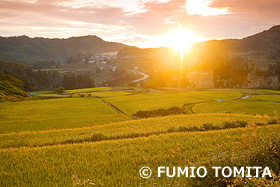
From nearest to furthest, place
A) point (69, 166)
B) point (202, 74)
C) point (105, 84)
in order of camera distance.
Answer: point (69, 166), point (202, 74), point (105, 84)

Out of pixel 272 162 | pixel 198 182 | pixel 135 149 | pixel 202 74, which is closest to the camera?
pixel 198 182

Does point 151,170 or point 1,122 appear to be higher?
point 151,170

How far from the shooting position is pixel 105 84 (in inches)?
5969

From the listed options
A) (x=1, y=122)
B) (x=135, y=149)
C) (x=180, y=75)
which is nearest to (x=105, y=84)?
(x=180, y=75)

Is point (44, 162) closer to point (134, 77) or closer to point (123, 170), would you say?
point (123, 170)

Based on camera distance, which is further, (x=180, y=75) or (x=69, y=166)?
(x=180, y=75)

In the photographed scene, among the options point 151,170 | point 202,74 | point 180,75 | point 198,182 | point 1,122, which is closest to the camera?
point 198,182

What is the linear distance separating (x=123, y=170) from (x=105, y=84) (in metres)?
147

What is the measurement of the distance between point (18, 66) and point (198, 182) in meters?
160

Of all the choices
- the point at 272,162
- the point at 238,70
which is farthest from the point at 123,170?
the point at 238,70

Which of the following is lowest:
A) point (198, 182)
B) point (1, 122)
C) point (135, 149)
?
point (1, 122)

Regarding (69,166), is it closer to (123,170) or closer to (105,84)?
(123,170)

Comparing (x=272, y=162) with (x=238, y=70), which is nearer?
(x=272, y=162)

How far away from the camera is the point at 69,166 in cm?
789
